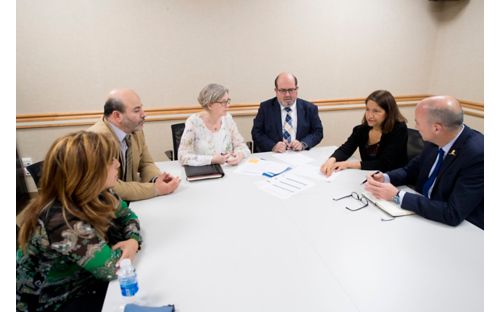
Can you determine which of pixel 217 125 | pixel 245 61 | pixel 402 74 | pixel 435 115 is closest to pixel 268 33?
pixel 245 61

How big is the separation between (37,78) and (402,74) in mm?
4235

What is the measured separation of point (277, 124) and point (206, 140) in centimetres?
87

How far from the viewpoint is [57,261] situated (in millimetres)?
1152

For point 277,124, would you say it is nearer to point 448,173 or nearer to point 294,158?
point 294,158

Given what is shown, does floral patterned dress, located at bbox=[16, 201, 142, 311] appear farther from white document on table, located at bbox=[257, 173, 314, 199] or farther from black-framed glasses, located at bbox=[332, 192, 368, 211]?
black-framed glasses, located at bbox=[332, 192, 368, 211]

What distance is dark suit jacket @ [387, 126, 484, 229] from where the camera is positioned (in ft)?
4.88

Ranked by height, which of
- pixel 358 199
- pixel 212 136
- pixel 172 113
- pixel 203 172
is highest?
pixel 172 113

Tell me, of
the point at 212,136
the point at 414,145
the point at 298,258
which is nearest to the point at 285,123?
the point at 212,136

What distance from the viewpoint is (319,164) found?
2365 mm

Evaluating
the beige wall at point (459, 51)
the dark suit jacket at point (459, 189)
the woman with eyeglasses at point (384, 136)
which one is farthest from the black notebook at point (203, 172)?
the beige wall at point (459, 51)

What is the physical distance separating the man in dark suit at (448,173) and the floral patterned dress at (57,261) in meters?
1.42

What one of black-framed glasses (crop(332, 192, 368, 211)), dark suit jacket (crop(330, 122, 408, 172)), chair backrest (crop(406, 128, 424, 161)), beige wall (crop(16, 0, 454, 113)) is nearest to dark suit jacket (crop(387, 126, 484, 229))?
black-framed glasses (crop(332, 192, 368, 211))
